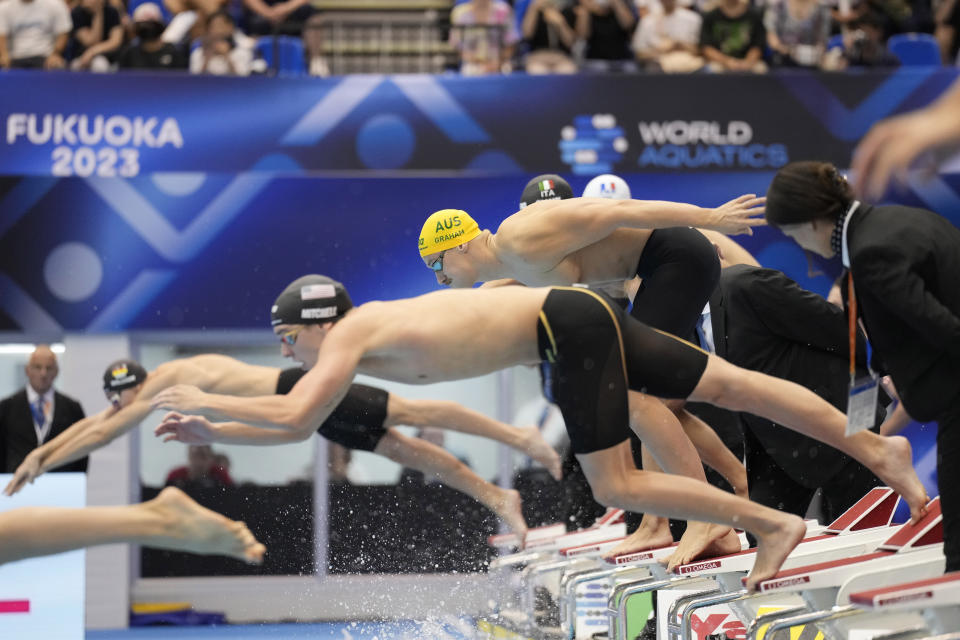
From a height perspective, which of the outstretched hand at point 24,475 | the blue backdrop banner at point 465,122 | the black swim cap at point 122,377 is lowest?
the outstretched hand at point 24,475

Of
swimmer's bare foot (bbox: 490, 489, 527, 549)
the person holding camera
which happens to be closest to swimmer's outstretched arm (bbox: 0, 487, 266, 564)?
swimmer's bare foot (bbox: 490, 489, 527, 549)

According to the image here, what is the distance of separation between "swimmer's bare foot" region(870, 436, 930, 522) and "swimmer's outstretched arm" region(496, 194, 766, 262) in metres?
1.06

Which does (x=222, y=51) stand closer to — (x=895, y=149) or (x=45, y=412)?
(x=45, y=412)

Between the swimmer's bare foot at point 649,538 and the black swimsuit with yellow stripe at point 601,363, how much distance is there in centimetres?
173

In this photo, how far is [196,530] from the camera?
392cm

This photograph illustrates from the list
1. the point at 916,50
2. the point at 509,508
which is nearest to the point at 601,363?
the point at 509,508

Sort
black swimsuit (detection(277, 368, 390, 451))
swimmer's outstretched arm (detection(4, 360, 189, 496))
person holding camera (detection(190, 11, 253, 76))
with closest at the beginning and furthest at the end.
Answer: black swimsuit (detection(277, 368, 390, 451)) → swimmer's outstretched arm (detection(4, 360, 189, 496)) → person holding camera (detection(190, 11, 253, 76))

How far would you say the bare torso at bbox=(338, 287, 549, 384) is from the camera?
15.6 feet

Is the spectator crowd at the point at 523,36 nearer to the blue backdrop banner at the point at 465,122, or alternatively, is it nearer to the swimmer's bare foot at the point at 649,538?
the blue backdrop banner at the point at 465,122

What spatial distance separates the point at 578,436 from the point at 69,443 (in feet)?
15.8

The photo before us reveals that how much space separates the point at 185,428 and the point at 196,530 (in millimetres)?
654

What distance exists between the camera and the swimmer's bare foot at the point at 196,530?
12.8 feet

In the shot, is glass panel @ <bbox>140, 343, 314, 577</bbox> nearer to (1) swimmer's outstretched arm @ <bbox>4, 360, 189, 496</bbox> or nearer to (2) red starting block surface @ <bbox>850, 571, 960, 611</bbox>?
(1) swimmer's outstretched arm @ <bbox>4, 360, 189, 496</bbox>

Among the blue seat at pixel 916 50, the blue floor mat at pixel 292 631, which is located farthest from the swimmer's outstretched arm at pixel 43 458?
the blue seat at pixel 916 50
